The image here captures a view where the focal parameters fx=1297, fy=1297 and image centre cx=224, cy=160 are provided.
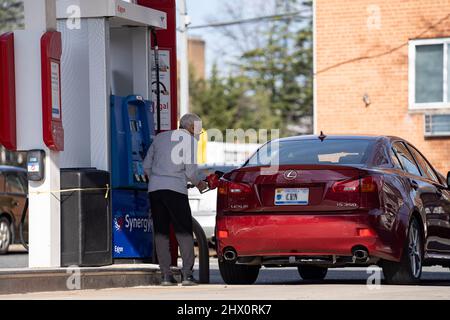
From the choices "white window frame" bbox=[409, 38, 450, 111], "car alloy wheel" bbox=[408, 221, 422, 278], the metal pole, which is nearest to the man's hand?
"car alloy wheel" bbox=[408, 221, 422, 278]

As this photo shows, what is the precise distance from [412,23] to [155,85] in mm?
13368

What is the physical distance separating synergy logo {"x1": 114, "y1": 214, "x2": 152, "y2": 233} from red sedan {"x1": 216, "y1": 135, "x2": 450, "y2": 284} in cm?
109

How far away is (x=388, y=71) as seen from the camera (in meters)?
27.6

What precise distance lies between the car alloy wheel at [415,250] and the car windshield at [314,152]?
37.4 inches

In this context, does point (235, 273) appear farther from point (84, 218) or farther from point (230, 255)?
point (84, 218)

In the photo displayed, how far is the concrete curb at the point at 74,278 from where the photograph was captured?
1149 cm

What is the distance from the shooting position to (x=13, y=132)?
12.8m

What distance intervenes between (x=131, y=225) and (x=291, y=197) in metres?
2.03

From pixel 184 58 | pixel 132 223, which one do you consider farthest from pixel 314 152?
pixel 184 58

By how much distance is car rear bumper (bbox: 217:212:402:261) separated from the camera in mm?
12578

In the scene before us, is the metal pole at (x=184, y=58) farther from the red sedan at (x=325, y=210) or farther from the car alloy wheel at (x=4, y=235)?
the red sedan at (x=325, y=210)

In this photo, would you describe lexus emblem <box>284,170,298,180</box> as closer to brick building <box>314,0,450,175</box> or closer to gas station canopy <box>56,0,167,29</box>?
gas station canopy <box>56,0,167,29</box>
